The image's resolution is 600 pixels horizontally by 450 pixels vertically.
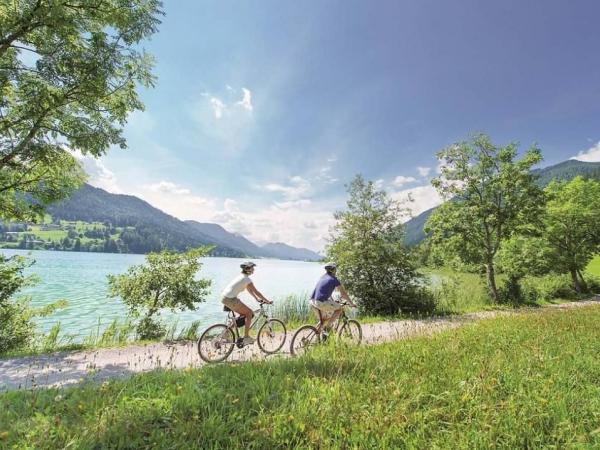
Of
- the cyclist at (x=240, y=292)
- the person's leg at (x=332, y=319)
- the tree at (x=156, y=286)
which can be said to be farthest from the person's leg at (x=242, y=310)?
the tree at (x=156, y=286)

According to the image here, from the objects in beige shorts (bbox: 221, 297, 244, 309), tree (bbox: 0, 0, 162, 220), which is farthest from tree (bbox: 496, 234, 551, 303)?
tree (bbox: 0, 0, 162, 220)

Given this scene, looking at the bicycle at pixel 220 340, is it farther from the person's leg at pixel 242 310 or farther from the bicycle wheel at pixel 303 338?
the bicycle wheel at pixel 303 338

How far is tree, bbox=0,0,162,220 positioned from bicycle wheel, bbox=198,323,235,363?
20.7ft

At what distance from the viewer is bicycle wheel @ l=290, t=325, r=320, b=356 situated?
8181mm

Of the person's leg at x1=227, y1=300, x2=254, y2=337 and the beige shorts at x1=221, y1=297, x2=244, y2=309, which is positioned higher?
the beige shorts at x1=221, y1=297, x2=244, y2=309

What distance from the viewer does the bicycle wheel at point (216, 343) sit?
25.3 ft

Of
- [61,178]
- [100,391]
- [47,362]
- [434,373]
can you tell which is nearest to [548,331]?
[434,373]

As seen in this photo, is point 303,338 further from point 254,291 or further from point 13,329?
point 13,329

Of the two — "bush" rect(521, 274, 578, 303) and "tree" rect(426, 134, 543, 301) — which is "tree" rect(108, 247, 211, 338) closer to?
"tree" rect(426, 134, 543, 301)

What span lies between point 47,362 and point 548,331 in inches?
520

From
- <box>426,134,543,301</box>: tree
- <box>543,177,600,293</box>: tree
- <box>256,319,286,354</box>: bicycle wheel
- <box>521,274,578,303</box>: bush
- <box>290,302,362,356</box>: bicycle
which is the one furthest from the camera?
<box>543,177,600,293</box>: tree

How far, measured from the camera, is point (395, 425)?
3.73 metres

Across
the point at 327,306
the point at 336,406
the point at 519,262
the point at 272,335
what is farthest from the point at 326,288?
the point at 519,262

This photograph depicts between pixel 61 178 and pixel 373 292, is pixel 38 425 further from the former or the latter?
pixel 373 292
